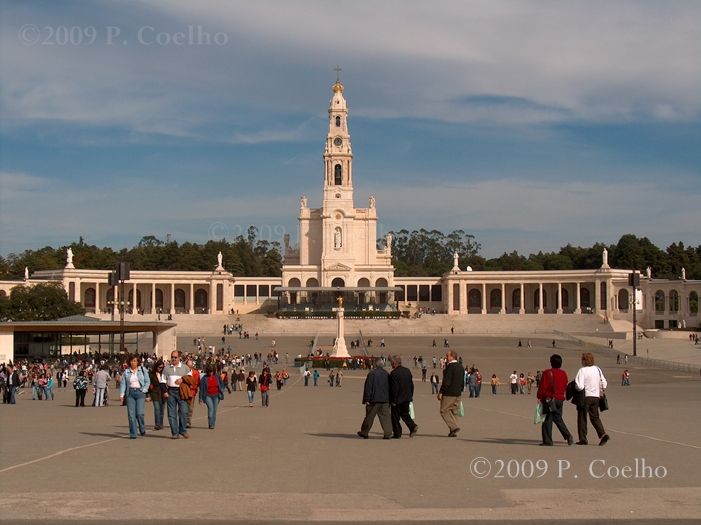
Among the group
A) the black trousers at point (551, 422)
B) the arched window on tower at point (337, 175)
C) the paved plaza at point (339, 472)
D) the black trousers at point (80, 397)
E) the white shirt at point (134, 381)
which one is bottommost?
the black trousers at point (80, 397)

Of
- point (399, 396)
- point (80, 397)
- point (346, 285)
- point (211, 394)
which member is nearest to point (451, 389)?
point (399, 396)

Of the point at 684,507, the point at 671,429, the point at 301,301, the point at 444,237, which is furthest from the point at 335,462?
the point at 444,237

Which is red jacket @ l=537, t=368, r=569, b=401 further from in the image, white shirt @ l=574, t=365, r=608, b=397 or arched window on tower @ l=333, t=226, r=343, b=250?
arched window on tower @ l=333, t=226, r=343, b=250

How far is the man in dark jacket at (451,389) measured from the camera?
15.6 meters

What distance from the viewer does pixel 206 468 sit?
1207 centimetres

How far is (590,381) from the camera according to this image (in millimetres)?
14414

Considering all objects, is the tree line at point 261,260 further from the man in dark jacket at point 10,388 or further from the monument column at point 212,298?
the man in dark jacket at point 10,388

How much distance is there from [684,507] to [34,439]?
10.7 meters

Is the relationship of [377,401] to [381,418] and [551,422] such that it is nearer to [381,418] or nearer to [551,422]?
[381,418]

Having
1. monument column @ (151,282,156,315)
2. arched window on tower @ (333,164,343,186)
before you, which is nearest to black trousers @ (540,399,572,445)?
arched window on tower @ (333,164,343,186)

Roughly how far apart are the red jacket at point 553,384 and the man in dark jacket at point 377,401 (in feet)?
8.99

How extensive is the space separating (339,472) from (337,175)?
322ft

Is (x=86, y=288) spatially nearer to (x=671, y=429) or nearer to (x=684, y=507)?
(x=671, y=429)

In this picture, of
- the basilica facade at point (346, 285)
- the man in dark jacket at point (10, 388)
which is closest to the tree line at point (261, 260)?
the basilica facade at point (346, 285)
